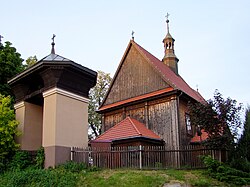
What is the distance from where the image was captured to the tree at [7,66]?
76.9 feet

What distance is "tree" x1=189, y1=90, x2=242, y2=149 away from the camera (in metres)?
16.9

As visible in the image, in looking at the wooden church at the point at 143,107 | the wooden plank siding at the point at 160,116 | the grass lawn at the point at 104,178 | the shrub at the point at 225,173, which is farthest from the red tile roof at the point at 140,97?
the grass lawn at the point at 104,178

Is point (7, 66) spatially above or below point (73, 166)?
above

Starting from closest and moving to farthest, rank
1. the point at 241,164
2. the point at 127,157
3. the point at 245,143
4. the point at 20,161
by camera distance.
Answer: the point at 241,164
the point at 127,157
the point at 20,161
the point at 245,143

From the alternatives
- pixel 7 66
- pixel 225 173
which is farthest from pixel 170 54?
Result: pixel 225 173

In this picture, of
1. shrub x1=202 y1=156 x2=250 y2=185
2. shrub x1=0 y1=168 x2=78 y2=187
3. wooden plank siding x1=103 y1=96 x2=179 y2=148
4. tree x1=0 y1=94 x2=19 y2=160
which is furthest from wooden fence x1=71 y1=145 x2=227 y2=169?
tree x1=0 y1=94 x2=19 y2=160

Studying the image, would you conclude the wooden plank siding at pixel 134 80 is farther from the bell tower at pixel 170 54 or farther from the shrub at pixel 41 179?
the shrub at pixel 41 179

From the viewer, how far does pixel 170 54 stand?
28.8 metres

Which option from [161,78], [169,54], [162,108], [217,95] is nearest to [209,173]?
[217,95]

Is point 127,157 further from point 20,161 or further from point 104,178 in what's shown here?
point 20,161

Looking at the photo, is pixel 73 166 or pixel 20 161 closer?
pixel 73 166

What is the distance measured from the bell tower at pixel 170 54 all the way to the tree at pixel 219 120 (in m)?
11.1

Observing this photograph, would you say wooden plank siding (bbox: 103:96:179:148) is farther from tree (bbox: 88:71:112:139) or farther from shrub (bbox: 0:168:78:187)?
tree (bbox: 88:71:112:139)

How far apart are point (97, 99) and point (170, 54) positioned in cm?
1310
